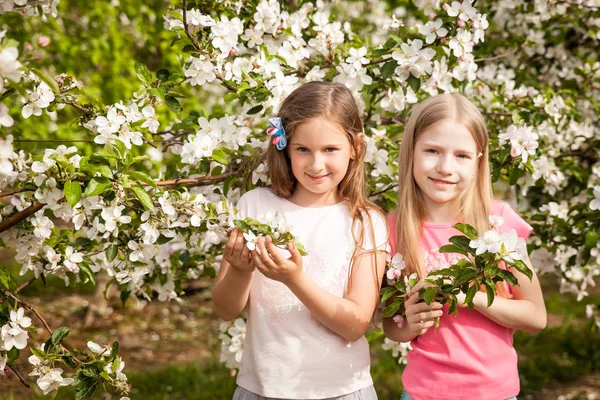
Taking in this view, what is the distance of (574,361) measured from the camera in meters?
4.69

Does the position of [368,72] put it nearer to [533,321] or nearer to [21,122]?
[533,321]

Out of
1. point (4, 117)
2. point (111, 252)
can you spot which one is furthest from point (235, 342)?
point (4, 117)

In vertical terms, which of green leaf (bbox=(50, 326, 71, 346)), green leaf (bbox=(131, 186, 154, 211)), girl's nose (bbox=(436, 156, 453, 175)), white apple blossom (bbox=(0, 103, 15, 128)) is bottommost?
green leaf (bbox=(50, 326, 71, 346))

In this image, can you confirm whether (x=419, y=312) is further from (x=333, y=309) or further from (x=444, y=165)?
(x=444, y=165)

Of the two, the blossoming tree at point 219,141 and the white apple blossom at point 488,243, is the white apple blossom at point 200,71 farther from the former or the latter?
the white apple blossom at point 488,243

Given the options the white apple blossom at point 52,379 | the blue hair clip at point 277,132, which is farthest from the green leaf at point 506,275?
the white apple blossom at point 52,379

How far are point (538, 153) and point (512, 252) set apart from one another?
3.73 feet

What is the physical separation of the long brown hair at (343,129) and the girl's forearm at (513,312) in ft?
1.19

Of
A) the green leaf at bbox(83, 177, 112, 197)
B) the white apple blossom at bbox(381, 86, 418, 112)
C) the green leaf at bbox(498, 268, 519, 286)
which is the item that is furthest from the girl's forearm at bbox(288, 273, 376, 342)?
the white apple blossom at bbox(381, 86, 418, 112)

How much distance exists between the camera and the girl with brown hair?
81.4 inches

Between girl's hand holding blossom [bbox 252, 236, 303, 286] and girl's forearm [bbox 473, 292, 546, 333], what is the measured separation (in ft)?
1.78

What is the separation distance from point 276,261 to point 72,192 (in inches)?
22.6

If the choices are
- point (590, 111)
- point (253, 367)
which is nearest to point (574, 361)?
point (590, 111)

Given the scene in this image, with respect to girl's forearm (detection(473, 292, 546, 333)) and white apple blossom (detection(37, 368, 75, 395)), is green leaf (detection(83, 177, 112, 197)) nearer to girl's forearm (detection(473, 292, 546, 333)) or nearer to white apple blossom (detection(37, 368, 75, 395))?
white apple blossom (detection(37, 368, 75, 395))
